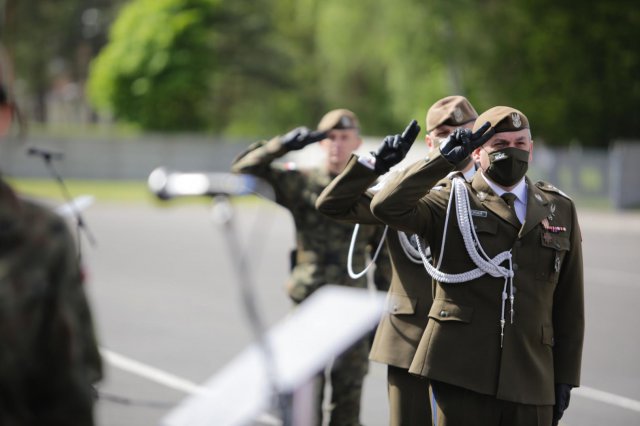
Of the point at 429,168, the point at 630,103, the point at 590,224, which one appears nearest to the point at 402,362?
the point at 429,168

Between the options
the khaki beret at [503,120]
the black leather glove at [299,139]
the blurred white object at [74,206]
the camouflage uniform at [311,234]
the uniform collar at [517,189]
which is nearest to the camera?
the khaki beret at [503,120]

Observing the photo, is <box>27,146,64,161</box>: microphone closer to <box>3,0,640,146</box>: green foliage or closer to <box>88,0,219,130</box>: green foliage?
<box>3,0,640,146</box>: green foliage

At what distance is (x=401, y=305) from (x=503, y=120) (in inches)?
43.4

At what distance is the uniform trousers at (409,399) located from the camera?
4484 mm

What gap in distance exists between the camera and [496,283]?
386 cm

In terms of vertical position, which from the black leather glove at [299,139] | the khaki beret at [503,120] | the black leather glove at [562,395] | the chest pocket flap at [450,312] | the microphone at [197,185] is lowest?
the black leather glove at [562,395]

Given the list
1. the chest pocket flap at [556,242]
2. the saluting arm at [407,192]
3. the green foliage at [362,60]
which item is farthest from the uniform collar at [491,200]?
the green foliage at [362,60]

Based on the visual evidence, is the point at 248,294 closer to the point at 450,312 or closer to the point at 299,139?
the point at 450,312

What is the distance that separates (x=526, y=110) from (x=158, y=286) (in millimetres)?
24890

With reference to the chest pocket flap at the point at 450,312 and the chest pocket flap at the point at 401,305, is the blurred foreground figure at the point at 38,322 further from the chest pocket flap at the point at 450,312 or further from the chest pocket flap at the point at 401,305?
the chest pocket flap at the point at 401,305

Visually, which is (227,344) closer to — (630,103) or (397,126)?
(630,103)

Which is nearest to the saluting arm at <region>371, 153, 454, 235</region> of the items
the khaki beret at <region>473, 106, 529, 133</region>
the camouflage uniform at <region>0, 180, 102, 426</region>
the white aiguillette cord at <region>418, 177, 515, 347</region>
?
the white aiguillette cord at <region>418, 177, 515, 347</region>

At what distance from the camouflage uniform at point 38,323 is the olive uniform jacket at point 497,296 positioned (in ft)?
6.05

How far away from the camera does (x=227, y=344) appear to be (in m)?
9.43
